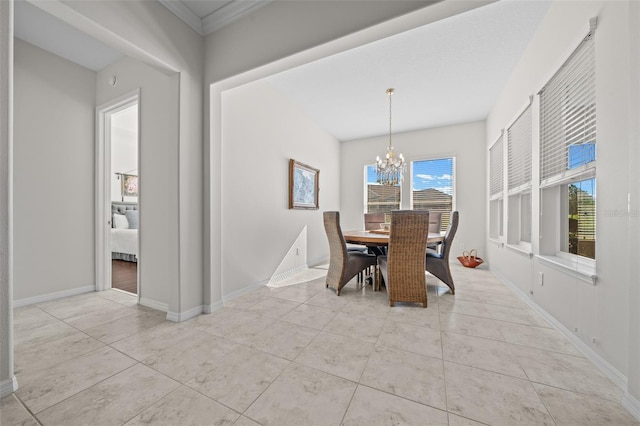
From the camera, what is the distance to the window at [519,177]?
268 centimetres

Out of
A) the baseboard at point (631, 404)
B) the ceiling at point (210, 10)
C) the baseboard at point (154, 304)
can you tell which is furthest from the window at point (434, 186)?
the baseboard at point (154, 304)

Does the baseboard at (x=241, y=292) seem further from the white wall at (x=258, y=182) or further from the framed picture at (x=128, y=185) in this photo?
the framed picture at (x=128, y=185)

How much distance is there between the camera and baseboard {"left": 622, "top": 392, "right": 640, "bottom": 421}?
1123mm

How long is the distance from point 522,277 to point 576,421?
6.29 feet

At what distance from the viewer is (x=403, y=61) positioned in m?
2.81

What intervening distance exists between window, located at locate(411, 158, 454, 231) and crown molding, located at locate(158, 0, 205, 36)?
4.29 metres

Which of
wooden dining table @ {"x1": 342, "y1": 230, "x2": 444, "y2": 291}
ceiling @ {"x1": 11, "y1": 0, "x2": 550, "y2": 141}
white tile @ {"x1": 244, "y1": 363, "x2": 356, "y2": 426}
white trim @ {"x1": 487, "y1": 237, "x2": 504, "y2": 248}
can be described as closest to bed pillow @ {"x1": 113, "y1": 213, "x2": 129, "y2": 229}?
ceiling @ {"x1": 11, "y1": 0, "x2": 550, "y2": 141}

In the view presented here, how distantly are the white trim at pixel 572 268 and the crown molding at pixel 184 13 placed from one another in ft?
12.1

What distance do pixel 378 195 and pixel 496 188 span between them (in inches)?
88.8

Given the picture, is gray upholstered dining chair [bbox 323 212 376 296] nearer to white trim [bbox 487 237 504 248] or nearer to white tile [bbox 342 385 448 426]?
white tile [bbox 342 385 448 426]

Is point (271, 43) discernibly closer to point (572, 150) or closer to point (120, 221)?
point (572, 150)

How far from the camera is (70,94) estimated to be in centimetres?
280

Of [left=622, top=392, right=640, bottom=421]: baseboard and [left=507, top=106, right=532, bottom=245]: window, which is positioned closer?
[left=622, top=392, right=640, bottom=421]: baseboard

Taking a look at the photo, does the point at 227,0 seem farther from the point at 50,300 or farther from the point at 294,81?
the point at 50,300
